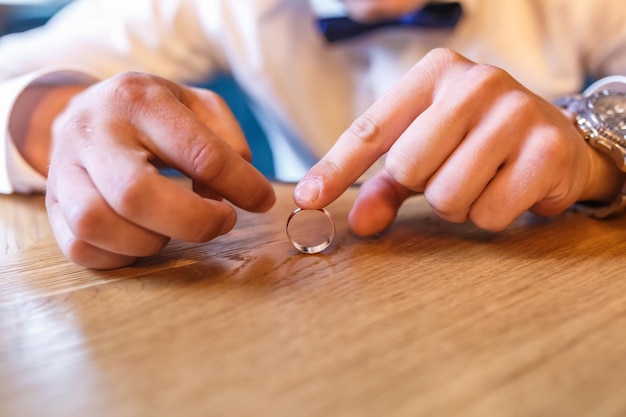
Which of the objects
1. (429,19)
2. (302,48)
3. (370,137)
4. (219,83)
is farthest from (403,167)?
(219,83)

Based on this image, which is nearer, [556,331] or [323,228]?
[556,331]

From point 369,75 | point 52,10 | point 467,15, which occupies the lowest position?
point 52,10

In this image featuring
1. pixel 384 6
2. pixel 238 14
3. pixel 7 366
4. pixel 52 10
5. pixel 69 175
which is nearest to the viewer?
pixel 7 366

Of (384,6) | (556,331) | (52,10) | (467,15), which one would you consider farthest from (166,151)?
(52,10)

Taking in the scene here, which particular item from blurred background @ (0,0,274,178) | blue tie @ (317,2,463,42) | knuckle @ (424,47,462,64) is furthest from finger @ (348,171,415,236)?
blurred background @ (0,0,274,178)

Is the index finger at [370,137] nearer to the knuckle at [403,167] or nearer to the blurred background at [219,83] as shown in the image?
the knuckle at [403,167]

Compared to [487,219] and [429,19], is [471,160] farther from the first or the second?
[429,19]

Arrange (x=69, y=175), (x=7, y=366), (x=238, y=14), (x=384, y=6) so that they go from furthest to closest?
(x=238, y=14) → (x=384, y=6) → (x=69, y=175) → (x=7, y=366)

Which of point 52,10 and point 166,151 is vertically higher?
point 166,151

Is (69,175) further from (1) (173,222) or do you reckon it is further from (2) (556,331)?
(2) (556,331)
